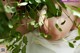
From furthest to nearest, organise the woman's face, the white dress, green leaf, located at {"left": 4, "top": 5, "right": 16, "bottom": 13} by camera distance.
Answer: the white dress < the woman's face < green leaf, located at {"left": 4, "top": 5, "right": 16, "bottom": 13}

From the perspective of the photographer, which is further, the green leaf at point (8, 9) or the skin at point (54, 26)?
the skin at point (54, 26)

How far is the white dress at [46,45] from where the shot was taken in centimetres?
80

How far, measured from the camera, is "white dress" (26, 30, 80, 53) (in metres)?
0.80

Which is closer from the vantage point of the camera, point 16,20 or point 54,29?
point 16,20

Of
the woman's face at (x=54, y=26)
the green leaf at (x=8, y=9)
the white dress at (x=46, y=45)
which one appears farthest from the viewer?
the white dress at (x=46, y=45)

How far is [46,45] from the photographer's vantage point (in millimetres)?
805

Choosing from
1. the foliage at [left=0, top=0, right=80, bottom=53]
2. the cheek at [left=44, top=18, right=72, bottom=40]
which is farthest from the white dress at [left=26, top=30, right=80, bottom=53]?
the foliage at [left=0, top=0, right=80, bottom=53]

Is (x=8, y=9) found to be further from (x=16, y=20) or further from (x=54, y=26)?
(x=54, y=26)

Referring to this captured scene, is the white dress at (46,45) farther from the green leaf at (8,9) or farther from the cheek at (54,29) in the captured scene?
the green leaf at (8,9)

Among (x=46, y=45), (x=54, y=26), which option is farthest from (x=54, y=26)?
(x=46, y=45)

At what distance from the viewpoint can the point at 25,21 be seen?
0.62m

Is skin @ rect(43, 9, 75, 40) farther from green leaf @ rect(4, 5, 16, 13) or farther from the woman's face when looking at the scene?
green leaf @ rect(4, 5, 16, 13)

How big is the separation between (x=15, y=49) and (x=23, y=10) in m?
0.14

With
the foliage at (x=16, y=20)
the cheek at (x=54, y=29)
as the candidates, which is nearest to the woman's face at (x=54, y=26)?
the cheek at (x=54, y=29)
